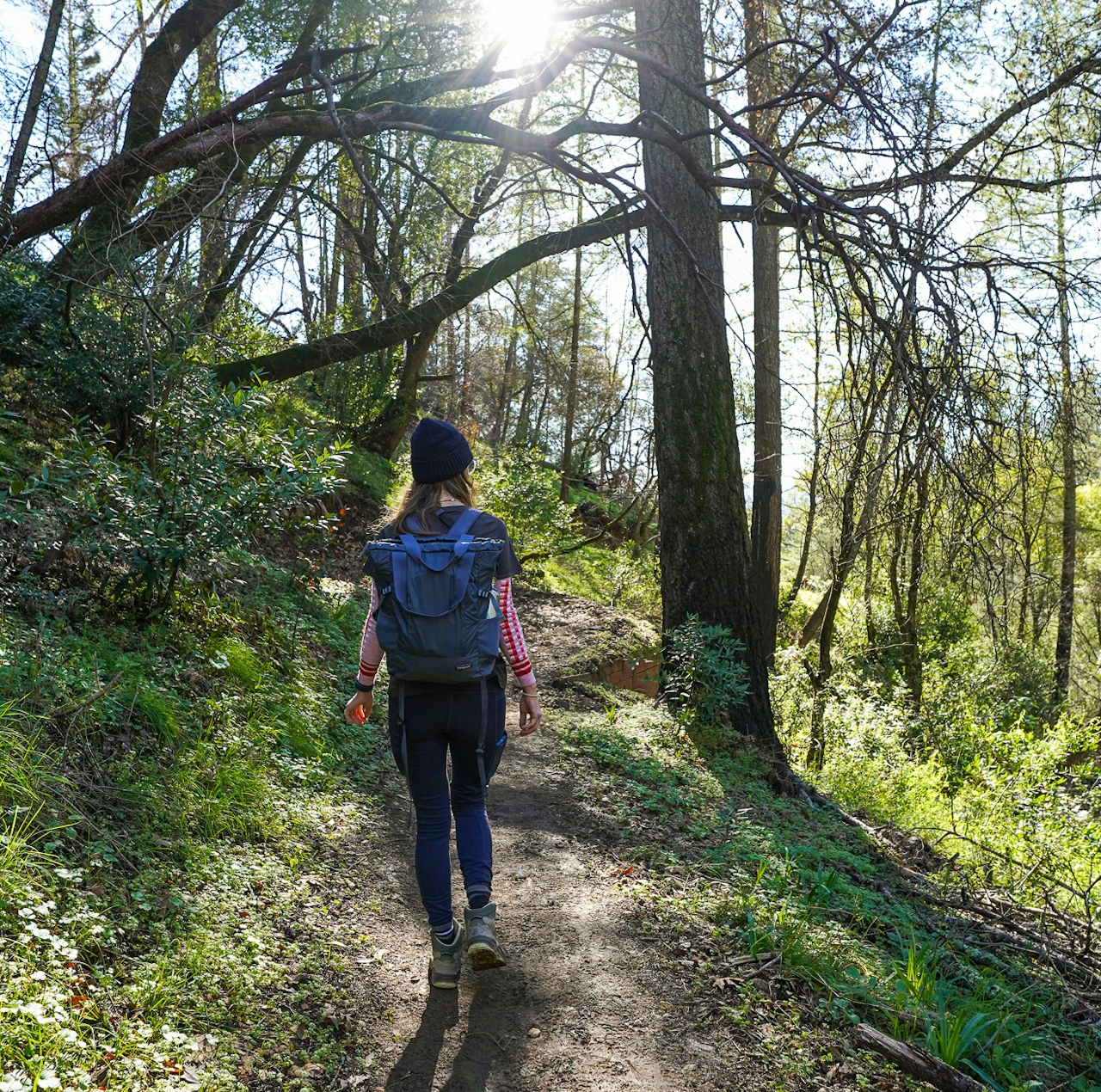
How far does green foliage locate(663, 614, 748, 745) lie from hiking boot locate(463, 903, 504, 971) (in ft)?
11.9

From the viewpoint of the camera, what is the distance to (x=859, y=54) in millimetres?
4203

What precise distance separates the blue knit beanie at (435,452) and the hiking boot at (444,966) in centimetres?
182

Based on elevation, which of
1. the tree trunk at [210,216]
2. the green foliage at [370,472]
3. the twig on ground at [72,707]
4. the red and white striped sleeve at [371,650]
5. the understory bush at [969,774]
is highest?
the tree trunk at [210,216]

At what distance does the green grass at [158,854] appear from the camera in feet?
8.21

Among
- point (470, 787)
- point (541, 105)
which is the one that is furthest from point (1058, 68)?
point (470, 787)

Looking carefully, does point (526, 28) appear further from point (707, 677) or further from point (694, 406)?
point (707, 677)

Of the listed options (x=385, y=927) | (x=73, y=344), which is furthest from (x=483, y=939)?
(x=73, y=344)

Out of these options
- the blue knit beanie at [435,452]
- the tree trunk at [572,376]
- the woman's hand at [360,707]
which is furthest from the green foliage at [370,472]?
the blue knit beanie at [435,452]

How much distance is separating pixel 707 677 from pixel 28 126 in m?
7.48

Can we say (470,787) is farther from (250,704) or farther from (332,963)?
(250,704)

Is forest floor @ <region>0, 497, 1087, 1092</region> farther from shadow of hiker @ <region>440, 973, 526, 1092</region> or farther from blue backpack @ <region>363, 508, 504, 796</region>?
blue backpack @ <region>363, 508, 504, 796</region>

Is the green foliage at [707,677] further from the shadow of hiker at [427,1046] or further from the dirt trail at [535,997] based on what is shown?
the shadow of hiker at [427,1046]

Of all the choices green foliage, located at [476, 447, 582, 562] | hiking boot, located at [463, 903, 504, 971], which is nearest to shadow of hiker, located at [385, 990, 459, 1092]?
hiking boot, located at [463, 903, 504, 971]

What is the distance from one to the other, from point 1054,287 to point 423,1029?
4840 millimetres
